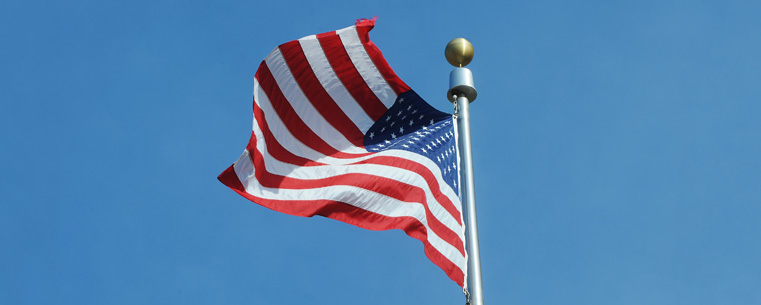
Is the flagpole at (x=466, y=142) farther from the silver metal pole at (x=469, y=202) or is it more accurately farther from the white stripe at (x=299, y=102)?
the white stripe at (x=299, y=102)

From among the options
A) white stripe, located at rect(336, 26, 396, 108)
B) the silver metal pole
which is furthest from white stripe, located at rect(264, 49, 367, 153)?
the silver metal pole

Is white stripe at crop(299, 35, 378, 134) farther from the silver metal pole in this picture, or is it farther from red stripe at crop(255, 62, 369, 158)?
the silver metal pole

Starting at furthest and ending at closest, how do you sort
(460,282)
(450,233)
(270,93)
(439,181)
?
(270,93), (439,181), (450,233), (460,282)

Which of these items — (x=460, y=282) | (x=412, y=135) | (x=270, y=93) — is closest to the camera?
(x=460, y=282)

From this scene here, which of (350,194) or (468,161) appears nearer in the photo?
(468,161)

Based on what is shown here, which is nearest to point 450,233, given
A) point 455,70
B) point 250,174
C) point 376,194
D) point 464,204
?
point 464,204

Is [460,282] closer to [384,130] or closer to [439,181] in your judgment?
[439,181]

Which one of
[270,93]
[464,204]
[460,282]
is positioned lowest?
[460,282]

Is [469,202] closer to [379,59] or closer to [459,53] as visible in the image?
[459,53]

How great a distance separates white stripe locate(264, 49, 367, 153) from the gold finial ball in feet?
6.52

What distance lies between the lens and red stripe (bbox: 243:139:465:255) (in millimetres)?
10719

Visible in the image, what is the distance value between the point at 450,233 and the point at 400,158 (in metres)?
1.61

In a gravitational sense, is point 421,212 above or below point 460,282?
above

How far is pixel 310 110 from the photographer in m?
13.2
